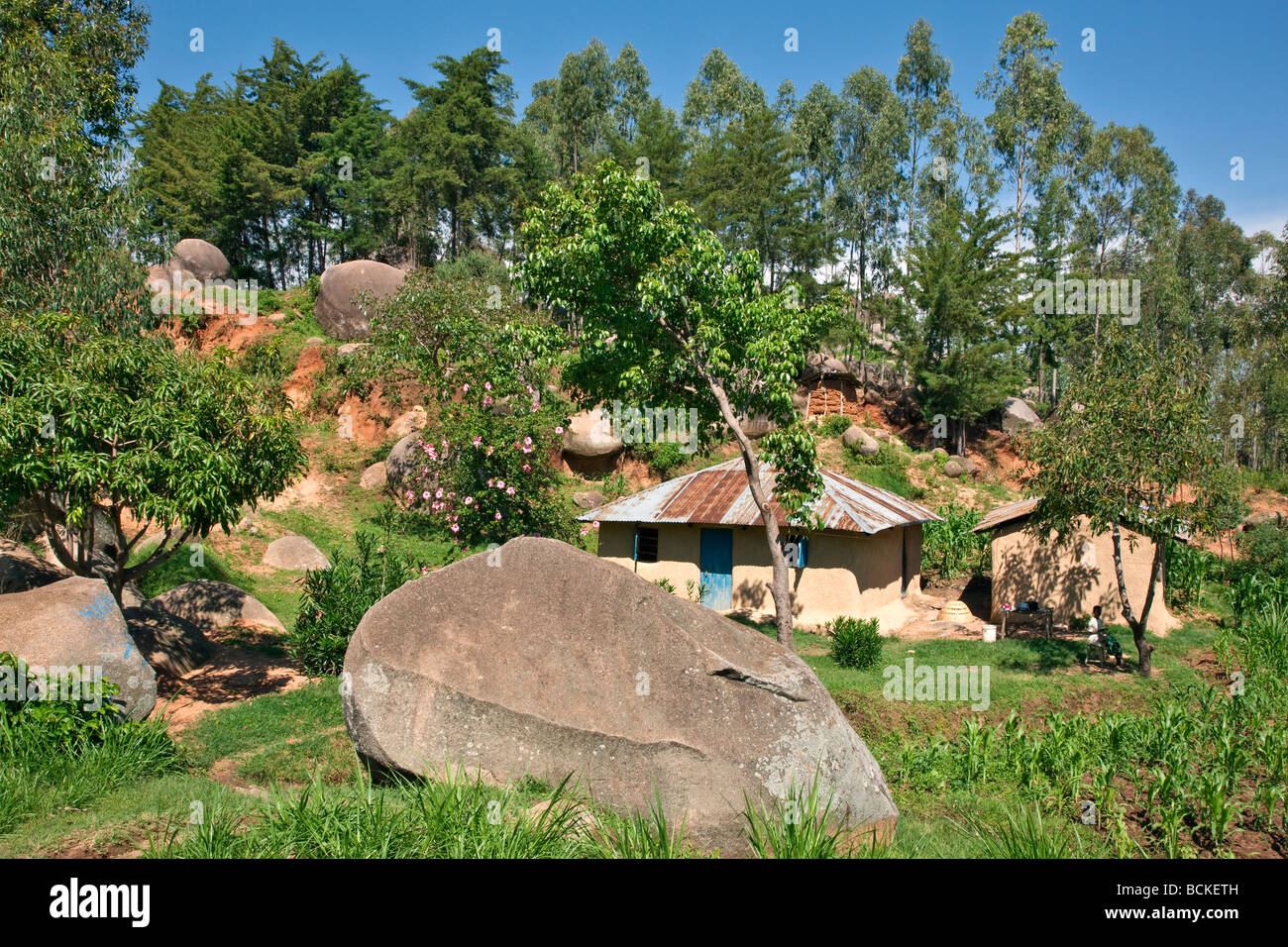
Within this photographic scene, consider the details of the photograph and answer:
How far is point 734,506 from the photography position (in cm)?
1903

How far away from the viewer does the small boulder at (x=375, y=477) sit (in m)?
26.7

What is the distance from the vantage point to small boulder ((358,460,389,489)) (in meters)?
26.7

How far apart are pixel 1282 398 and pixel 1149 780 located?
1440 inches

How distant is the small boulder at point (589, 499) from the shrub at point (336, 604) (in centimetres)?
1227

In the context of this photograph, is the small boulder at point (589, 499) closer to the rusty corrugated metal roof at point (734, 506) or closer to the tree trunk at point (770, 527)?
the rusty corrugated metal roof at point (734, 506)

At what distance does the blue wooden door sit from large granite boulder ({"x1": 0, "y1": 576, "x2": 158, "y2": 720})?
1271 centimetres

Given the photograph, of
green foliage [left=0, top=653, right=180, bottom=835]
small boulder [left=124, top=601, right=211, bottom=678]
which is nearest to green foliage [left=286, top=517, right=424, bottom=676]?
small boulder [left=124, top=601, right=211, bottom=678]

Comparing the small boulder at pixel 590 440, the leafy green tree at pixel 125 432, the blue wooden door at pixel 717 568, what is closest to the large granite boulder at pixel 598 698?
the leafy green tree at pixel 125 432

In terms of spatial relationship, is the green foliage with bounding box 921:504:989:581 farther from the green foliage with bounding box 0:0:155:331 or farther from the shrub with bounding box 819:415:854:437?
the green foliage with bounding box 0:0:155:331

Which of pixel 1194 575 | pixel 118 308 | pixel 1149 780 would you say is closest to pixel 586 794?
pixel 1149 780

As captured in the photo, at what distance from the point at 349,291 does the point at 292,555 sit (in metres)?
16.9

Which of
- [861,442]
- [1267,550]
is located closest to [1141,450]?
[1267,550]

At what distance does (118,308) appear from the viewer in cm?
1562
